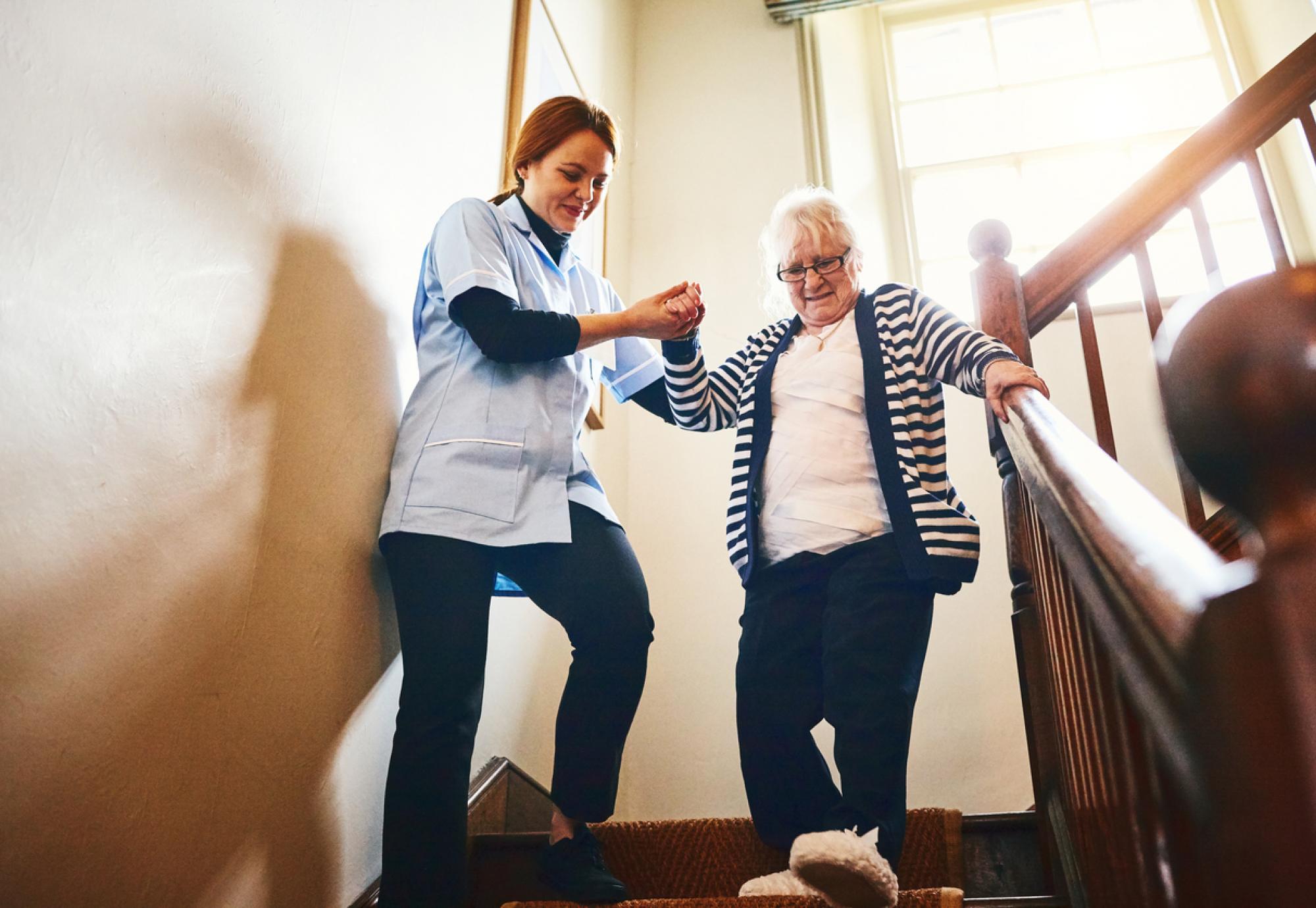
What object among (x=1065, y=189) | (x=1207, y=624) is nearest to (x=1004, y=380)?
(x=1207, y=624)

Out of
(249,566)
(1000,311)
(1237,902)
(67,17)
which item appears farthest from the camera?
(1000,311)

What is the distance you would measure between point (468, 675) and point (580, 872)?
0.32m

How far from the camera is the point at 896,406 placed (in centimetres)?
142

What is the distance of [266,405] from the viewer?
3.77 ft

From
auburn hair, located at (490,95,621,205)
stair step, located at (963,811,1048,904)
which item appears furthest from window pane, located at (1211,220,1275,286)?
auburn hair, located at (490,95,621,205)

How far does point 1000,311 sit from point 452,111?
1.11 metres

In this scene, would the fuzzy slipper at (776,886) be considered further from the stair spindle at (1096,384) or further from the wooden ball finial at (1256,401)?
the wooden ball finial at (1256,401)

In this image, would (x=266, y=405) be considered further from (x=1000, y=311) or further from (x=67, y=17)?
(x=1000, y=311)

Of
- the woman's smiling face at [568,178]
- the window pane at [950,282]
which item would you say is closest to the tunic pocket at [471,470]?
the woman's smiling face at [568,178]

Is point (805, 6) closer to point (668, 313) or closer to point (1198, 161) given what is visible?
point (1198, 161)

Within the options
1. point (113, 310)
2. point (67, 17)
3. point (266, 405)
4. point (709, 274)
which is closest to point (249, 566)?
point (266, 405)

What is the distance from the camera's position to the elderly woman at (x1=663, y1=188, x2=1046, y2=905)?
117 centimetres

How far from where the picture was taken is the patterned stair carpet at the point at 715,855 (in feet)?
4.61

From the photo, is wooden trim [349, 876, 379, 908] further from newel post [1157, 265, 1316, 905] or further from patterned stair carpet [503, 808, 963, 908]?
newel post [1157, 265, 1316, 905]
